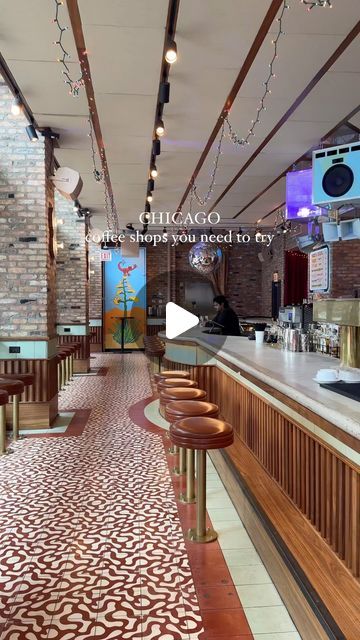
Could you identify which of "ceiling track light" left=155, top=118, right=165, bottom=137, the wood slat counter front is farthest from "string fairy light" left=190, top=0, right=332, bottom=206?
the wood slat counter front

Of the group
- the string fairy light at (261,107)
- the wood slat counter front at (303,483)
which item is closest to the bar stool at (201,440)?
the wood slat counter front at (303,483)

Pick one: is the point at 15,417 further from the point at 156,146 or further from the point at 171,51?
the point at 171,51

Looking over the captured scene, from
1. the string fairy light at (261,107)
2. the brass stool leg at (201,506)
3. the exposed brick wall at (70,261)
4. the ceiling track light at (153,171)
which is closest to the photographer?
the brass stool leg at (201,506)

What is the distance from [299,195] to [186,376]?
9.70ft

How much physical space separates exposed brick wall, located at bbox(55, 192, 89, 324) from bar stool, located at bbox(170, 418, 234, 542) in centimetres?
690

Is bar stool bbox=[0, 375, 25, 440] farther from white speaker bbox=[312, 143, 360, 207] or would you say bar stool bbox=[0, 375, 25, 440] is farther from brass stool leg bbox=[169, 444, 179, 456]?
white speaker bbox=[312, 143, 360, 207]

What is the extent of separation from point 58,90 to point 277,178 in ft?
13.8

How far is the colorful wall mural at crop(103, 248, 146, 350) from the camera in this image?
14.1 meters

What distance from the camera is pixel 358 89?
14.9 ft

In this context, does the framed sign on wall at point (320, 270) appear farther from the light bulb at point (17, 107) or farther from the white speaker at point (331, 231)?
the light bulb at point (17, 107)

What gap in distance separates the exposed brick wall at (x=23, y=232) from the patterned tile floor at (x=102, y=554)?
1.47 m

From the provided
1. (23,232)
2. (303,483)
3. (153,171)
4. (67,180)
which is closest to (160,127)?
(67,180)

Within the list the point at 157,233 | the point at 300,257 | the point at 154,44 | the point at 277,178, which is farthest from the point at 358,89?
the point at 157,233

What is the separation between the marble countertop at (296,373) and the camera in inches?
68.2
